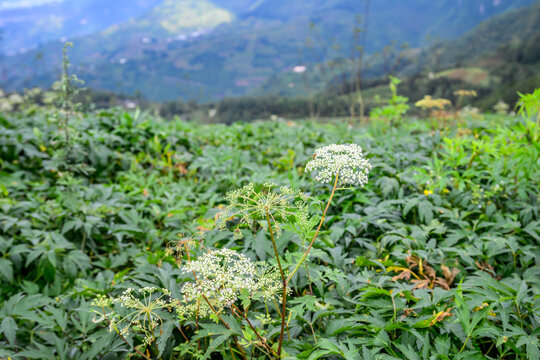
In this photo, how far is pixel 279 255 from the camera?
2.15m

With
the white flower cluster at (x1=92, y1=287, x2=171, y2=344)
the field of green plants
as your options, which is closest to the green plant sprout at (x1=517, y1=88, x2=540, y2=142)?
the field of green plants

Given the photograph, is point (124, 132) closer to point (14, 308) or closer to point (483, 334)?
point (14, 308)

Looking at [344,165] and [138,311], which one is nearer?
[344,165]

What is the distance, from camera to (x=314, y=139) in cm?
527

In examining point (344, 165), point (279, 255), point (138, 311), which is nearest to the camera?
point (344, 165)

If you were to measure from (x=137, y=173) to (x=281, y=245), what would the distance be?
320cm

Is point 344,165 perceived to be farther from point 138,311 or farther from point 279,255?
point 138,311

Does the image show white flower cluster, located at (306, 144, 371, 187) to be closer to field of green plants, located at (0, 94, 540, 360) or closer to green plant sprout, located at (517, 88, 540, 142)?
field of green plants, located at (0, 94, 540, 360)

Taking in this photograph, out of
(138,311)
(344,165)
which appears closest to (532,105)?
(344,165)

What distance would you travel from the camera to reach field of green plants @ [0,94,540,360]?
4.93ft

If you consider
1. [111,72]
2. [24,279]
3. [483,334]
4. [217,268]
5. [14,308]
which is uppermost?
[217,268]

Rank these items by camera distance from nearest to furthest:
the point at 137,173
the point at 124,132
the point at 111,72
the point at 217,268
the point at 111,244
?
the point at 217,268
the point at 111,244
the point at 137,173
the point at 124,132
the point at 111,72

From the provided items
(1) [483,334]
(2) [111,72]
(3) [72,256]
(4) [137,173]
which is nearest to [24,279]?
(3) [72,256]

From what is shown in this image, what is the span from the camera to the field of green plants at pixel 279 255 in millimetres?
1503
